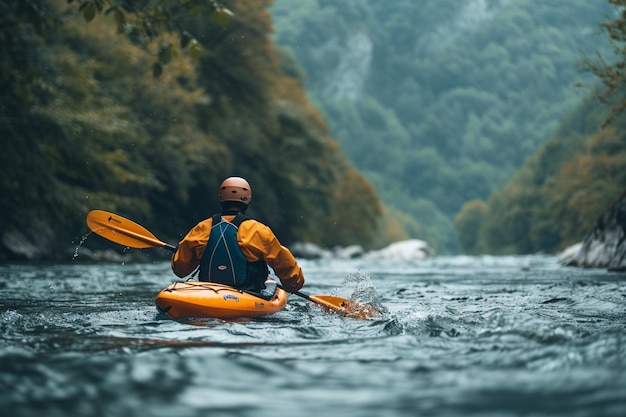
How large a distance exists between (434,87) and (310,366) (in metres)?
173

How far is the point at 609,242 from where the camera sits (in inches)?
550

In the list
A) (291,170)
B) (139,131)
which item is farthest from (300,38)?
(139,131)

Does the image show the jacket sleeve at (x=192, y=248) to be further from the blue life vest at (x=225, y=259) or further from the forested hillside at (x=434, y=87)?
the forested hillside at (x=434, y=87)

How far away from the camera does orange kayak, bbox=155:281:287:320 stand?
569cm

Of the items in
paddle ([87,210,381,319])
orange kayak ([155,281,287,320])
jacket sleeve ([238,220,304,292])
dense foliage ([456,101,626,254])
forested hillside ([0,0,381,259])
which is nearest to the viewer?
orange kayak ([155,281,287,320])

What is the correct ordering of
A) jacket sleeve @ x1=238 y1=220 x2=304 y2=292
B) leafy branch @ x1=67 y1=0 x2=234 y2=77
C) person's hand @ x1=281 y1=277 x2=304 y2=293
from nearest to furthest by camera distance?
leafy branch @ x1=67 y1=0 x2=234 y2=77 → jacket sleeve @ x1=238 y1=220 x2=304 y2=292 → person's hand @ x1=281 y1=277 x2=304 y2=293

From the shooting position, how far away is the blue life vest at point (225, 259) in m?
6.11

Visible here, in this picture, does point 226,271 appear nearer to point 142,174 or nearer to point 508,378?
point 508,378

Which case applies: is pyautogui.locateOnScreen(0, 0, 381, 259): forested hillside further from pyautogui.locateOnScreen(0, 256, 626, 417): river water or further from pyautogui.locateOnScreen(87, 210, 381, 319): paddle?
pyautogui.locateOnScreen(0, 256, 626, 417): river water

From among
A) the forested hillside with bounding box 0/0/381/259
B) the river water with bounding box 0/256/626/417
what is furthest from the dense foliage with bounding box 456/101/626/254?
the river water with bounding box 0/256/626/417

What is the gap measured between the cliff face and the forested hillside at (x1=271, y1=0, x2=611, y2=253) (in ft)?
354

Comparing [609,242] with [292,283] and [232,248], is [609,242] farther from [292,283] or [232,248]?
[232,248]

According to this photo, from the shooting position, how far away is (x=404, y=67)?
590ft

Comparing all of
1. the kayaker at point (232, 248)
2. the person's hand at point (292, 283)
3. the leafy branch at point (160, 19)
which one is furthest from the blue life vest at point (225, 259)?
the leafy branch at point (160, 19)
